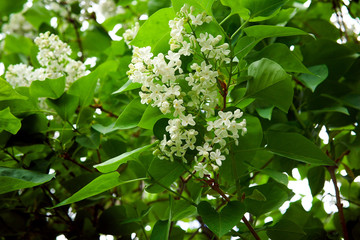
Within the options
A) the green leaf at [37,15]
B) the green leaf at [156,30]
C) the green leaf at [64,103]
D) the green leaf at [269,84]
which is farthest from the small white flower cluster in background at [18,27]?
the green leaf at [269,84]

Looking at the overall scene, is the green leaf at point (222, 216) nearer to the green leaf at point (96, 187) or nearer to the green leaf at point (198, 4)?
the green leaf at point (96, 187)

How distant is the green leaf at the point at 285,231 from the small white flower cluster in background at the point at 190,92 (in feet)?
0.83

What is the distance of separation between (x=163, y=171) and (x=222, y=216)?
0.16 meters

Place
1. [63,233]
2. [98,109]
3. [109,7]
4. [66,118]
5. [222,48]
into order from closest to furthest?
1. [222,48]
2. [66,118]
3. [63,233]
4. [98,109]
5. [109,7]

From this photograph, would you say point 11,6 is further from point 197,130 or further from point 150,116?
point 197,130

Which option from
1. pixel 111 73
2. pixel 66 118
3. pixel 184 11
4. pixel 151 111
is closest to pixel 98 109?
pixel 111 73

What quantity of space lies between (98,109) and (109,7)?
0.68 m

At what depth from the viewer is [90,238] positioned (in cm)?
113

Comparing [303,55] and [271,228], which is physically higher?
[303,55]

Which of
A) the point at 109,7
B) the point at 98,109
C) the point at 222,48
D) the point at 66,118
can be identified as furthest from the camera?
the point at 109,7

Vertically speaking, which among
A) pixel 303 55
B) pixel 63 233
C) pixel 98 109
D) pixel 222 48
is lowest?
pixel 63 233

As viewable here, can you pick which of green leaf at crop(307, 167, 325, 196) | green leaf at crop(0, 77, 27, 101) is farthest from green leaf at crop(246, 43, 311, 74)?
green leaf at crop(0, 77, 27, 101)

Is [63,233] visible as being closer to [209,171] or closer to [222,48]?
[209,171]

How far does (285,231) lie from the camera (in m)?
0.85
